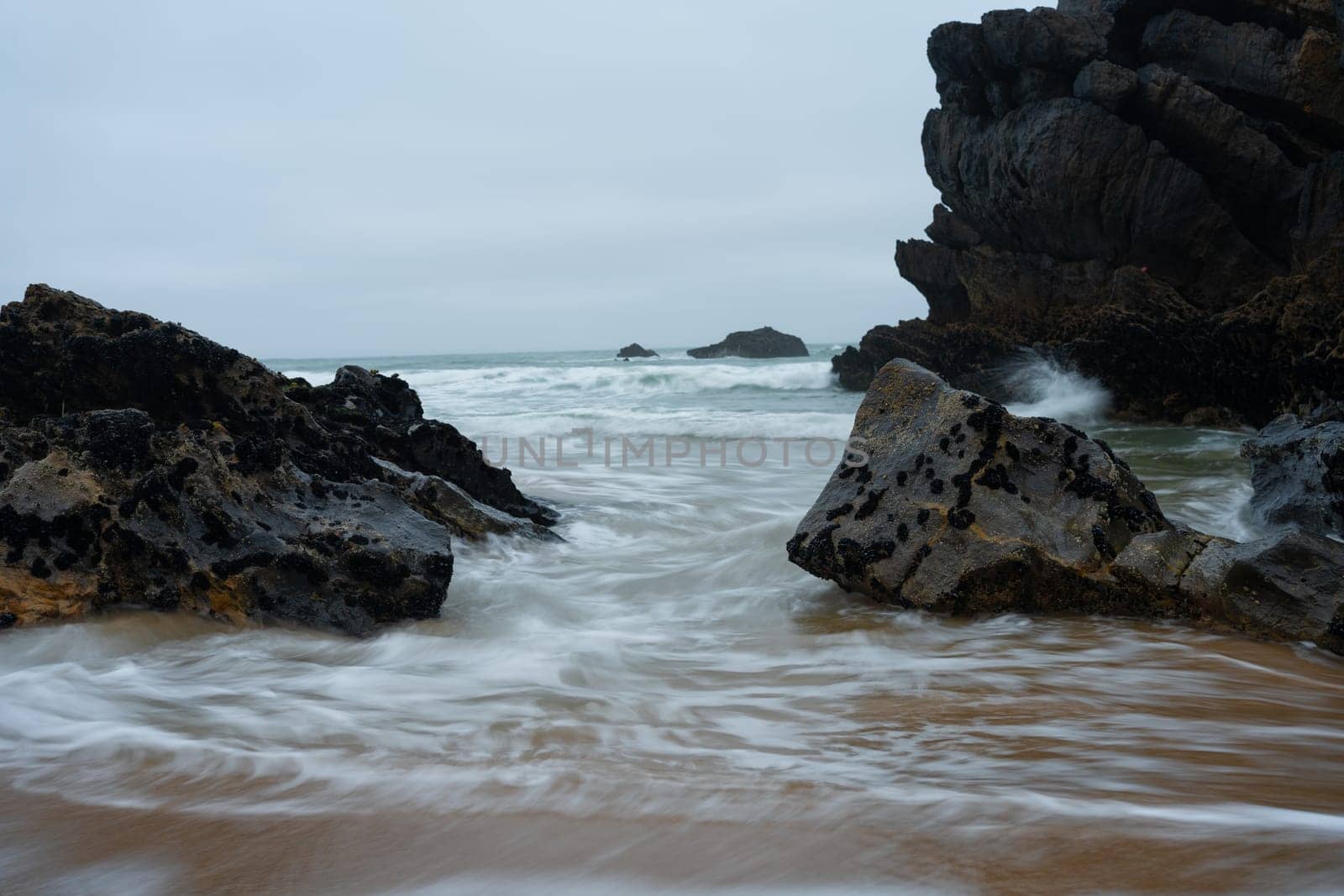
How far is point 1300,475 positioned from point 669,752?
5.18 metres

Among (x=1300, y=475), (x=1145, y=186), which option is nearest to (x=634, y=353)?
(x=1145, y=186)

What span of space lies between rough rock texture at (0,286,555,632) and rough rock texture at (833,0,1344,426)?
1226cm

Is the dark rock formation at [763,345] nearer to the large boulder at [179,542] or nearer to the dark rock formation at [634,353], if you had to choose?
the dark rock formation at [634,353]

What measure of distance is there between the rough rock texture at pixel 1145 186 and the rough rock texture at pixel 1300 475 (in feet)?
22.5

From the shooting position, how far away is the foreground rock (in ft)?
10.3

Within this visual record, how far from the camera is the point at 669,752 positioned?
89.9 inches

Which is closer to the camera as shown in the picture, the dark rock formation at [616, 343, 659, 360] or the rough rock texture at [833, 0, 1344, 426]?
the rough rock texture at [833, 0, 1344, 426]

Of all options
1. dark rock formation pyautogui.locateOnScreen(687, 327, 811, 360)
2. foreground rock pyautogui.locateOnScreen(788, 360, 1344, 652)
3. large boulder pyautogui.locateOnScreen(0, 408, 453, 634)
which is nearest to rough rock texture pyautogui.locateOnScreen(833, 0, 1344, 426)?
foreground rock pyautogui.locateOnScreen(788, 360, 1344, 652)

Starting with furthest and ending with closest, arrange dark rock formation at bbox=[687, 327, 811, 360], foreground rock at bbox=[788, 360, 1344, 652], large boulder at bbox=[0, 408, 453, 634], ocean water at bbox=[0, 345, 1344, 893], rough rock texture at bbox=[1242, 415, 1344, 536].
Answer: dark rock formation at bbox=[687, 327, 811, 360], rough rock texture at bbox=[1242, 415, 1344, 536], large boulder at bbox=[0, 408, 453, 634], foreground rock at bbox=[788, 360, 1344, 652], ocean water at bbox=[0, 345, 1344, 893]

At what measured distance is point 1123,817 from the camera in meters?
1.79

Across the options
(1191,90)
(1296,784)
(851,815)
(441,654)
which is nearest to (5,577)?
(441,654)

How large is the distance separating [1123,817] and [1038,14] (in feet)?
67.3

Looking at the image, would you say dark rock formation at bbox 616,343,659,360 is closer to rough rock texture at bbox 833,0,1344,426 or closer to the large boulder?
rough rock texture at bbox 833,0,1344,426

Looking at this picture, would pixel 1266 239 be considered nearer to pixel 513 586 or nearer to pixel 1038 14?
pixel 1038 14
